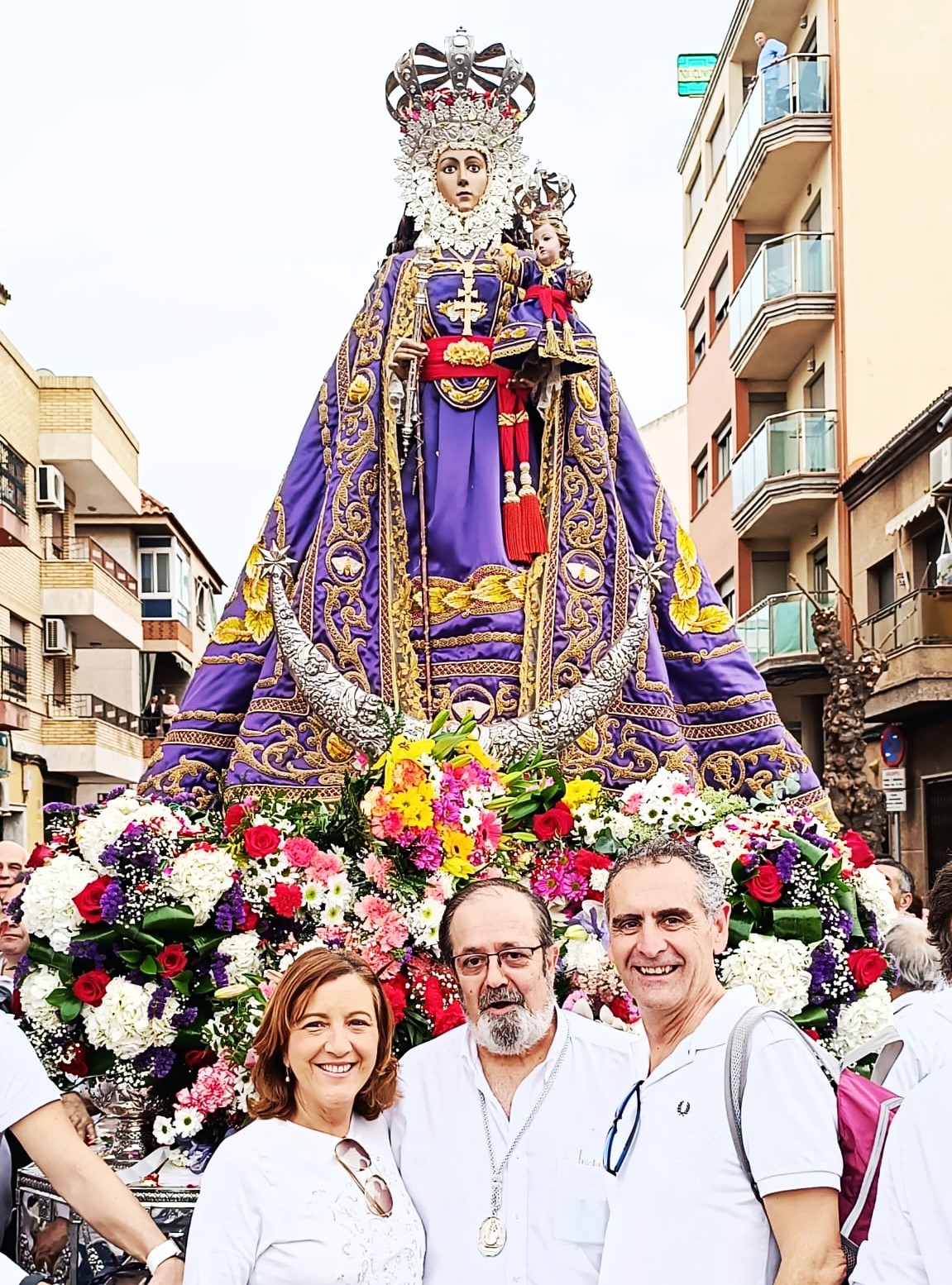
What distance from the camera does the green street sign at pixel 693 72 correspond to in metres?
32.9

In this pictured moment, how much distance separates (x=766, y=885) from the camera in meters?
3.99

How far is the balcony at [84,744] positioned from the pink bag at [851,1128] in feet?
88.5

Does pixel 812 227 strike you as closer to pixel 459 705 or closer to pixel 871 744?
pixel 871 744

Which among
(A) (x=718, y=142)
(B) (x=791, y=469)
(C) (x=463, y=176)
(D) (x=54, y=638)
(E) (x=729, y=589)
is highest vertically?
(A) (x=718, y=142)

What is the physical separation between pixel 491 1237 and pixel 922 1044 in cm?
91

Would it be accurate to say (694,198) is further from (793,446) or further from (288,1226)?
(288,1226)

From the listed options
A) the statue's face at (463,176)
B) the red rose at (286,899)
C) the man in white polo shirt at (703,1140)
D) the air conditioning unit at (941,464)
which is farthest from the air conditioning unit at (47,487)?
the man in white polo shirt at (703,1140)

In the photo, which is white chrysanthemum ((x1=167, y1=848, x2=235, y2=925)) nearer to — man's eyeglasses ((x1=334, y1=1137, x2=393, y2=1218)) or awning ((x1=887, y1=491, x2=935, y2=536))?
man's eyeglasses ((x1=334, y1=1137, x2=393, y2=1218))

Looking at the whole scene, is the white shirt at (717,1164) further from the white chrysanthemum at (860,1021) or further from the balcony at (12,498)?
the balcony at (12,498)

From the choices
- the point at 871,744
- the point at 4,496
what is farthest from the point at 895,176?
the point at 4,496

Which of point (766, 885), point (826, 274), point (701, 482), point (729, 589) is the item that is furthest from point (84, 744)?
point (766, 885)

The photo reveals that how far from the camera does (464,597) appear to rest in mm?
5570

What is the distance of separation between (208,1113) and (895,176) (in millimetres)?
20258

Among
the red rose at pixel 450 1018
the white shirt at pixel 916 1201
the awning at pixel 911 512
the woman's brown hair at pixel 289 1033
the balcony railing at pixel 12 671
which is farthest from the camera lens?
the balcony railing at pixel 12 671
